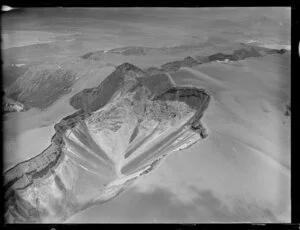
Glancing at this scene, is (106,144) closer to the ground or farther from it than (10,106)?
closer to the ground

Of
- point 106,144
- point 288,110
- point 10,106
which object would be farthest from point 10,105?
point 288,110

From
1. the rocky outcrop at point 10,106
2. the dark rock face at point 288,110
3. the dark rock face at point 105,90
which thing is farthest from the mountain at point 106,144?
the dark rock face at point 288,110

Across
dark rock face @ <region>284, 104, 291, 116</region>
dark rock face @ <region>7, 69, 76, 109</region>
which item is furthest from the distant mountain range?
dark rock face @ <region>284, 104, 291, 116</region>

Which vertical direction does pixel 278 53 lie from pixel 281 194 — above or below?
above

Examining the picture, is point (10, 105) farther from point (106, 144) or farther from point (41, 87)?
point (106, 144)

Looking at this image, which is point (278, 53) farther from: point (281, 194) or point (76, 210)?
point (76, 210)

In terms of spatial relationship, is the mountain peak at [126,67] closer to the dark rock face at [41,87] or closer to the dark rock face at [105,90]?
the dark rock face at [105,90]

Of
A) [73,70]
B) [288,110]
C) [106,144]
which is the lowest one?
[106,144]
